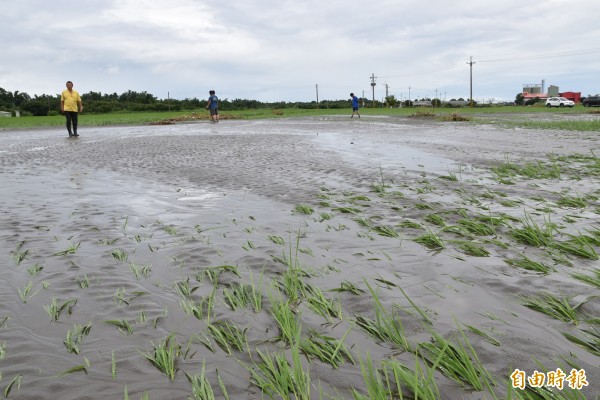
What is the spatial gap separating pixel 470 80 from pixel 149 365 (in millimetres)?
101211

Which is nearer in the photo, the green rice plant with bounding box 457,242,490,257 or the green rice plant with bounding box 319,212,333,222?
the green rice plant with bounding box 457,242,490,257

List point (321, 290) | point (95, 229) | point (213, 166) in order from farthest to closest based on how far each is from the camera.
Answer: point (213, 166) → point (95, 229) → point (321, 290)

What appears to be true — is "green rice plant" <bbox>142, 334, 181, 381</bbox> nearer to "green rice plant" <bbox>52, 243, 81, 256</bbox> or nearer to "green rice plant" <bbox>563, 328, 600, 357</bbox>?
"green rice plant" <bbox>52, 243, 81, 256</bbox>

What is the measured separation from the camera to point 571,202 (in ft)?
18.4

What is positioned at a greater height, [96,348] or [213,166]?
[213,166]

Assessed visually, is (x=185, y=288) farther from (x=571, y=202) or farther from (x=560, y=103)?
(x=560, y=103)

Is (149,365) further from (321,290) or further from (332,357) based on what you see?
(321,290)

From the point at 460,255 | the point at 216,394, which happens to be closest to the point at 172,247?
the point at 216,394

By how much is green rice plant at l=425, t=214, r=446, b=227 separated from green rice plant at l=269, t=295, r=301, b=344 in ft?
8.82

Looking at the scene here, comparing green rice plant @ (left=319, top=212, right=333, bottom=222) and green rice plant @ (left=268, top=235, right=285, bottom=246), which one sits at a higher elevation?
green rice plant @ (left=319, top=212, right=333, bottom=222)

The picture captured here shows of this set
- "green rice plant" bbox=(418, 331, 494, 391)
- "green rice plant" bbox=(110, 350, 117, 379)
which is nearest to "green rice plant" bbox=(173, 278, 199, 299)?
"green rice plant" bbox=(110, 350, 117, 379)

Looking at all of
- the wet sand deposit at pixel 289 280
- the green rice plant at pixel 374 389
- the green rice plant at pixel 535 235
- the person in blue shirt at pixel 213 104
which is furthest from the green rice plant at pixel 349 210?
the person in blue shirt at pixel 213 104

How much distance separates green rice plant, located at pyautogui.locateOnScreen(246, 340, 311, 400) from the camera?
1.98 meters

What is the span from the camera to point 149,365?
2230mm
